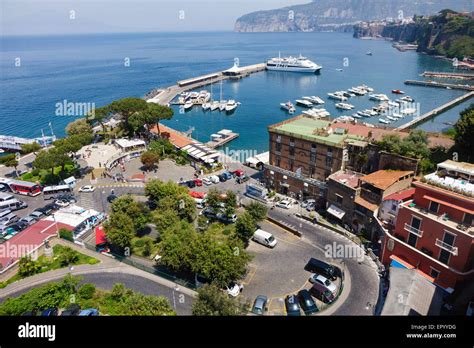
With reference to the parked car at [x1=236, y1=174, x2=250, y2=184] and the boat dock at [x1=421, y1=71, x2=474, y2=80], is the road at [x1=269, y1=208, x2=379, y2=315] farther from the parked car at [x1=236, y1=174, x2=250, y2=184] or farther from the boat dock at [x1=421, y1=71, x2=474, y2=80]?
the boat dock at [x1=421, y1=71, x2=474, y2=80]

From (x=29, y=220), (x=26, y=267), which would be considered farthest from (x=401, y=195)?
(x=29, y=220)

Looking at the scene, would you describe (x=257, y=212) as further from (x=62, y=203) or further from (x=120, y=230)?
(x=62, y=203)

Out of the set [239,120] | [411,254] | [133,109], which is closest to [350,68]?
[239,120]

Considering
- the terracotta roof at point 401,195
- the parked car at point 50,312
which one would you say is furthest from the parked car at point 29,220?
the terracotta roof at point 401,195

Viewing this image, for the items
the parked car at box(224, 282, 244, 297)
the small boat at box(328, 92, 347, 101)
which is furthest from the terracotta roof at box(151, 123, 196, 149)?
the small boat at box(328, 92, 347, 101)

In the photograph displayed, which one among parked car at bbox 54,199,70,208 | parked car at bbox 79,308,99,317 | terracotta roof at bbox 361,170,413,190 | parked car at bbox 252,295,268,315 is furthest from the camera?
parked car at bbox 54,199,70,208
